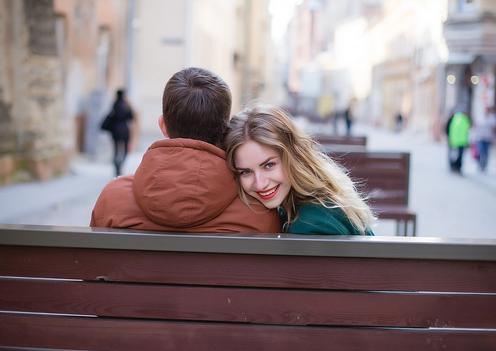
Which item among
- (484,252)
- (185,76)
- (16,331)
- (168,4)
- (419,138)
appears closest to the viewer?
(484,252)

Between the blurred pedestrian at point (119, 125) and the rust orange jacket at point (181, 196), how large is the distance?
43.6 feet

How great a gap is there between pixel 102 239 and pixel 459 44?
1276 inches

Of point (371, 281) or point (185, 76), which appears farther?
point (185, 76)

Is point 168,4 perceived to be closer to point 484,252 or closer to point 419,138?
point 419,138

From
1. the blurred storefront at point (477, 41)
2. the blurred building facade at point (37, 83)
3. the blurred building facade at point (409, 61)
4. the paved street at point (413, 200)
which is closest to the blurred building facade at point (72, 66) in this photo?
the blurred building facade at point (37, 83)

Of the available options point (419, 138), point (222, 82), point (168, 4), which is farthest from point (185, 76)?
point (419, 138)

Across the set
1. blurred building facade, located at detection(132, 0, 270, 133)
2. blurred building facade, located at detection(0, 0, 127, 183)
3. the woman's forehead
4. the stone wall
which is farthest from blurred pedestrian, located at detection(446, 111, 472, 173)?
the woman's forehead

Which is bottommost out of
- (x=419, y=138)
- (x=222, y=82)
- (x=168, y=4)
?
(x=419, y=138)

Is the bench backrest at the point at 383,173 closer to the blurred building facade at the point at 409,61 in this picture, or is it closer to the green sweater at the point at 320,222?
the green sweater at the point at 320,222

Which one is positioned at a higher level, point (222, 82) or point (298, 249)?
point (222, 82)

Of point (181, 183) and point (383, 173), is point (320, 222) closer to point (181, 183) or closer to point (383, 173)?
point (181, 183)

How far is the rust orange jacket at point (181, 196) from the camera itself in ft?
9.04

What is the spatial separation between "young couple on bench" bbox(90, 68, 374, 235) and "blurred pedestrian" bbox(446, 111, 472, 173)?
18452mm

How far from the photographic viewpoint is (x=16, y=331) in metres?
2.71
